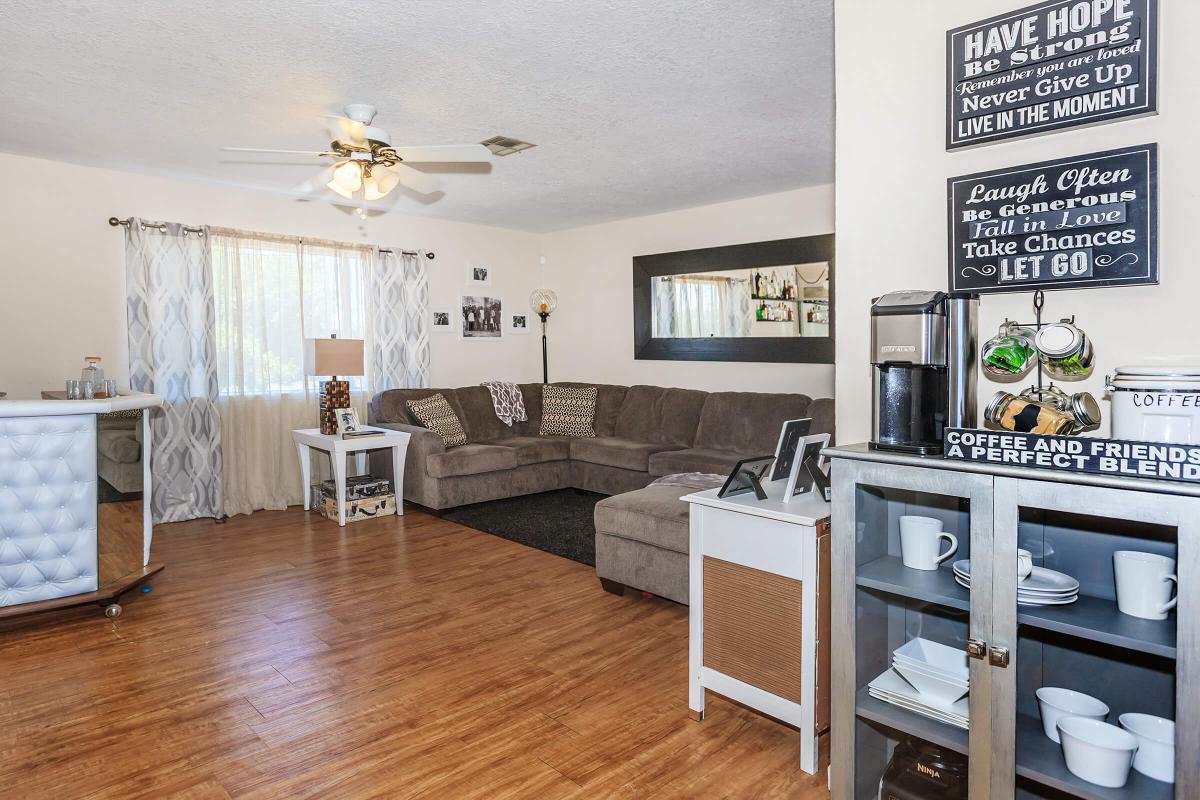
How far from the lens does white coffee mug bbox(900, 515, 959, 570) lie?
1694 millimetres

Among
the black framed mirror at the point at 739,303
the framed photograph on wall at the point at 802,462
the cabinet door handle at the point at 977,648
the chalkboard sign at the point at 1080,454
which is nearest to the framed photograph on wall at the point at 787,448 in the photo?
the framed photograph on wall at the point at 802,462

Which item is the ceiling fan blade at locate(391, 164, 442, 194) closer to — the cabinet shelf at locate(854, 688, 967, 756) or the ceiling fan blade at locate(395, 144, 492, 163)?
the ceiling fan blade at locate(395, 144, 492, 163)

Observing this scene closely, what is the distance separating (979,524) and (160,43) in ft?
10.9

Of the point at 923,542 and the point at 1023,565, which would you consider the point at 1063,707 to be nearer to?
the point at 1023,565

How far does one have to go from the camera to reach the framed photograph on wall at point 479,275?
22.5ft

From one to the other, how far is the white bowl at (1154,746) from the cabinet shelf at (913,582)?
0.38m

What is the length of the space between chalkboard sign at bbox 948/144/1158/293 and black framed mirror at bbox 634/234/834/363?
11.6ft

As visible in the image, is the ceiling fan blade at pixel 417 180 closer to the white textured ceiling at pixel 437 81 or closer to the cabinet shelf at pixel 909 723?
the white textured ceiling at pixel 437 81

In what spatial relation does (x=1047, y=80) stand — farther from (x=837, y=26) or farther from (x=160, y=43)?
(x=160, y=43)

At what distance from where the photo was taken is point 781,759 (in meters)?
2.17

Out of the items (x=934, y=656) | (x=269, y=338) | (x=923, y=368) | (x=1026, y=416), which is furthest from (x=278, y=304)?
(x=1026, y=416)

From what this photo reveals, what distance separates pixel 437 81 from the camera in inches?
126

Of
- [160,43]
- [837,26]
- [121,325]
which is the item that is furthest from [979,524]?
[121,325]

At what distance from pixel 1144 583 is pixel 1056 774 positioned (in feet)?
1.40
